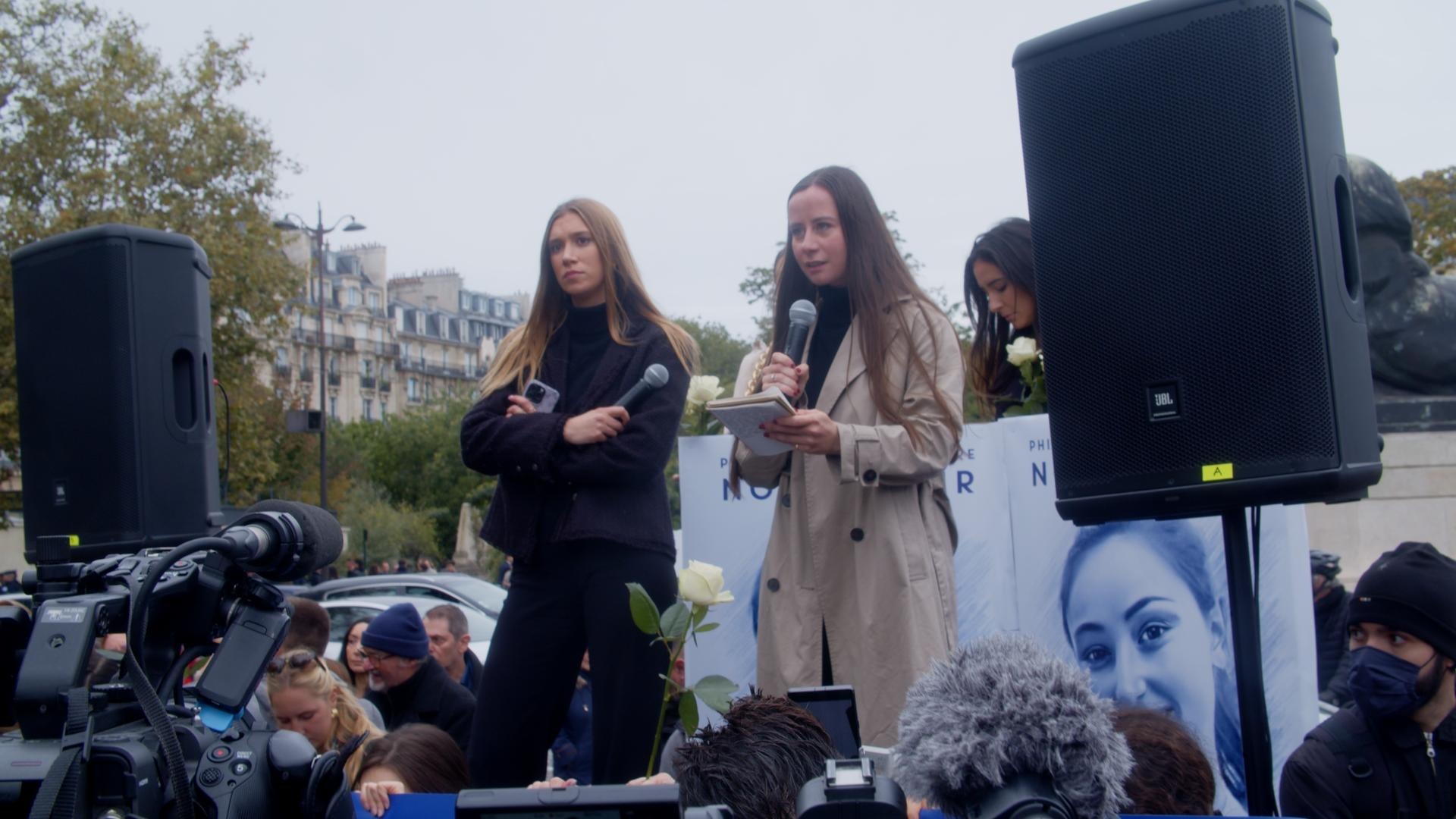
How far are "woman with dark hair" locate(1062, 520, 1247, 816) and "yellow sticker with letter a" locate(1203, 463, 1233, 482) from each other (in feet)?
5.16

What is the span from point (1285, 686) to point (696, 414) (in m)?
1.91

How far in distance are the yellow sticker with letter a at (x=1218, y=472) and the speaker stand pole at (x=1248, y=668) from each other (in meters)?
0.11

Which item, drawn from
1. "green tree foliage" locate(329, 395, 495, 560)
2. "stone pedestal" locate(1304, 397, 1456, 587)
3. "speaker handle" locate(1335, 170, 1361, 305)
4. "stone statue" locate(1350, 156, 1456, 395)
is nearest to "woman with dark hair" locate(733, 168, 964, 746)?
"speaker handle" locate(1335, 170, 1361, 305)

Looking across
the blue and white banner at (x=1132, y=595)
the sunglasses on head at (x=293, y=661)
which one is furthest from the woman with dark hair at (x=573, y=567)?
the sunglasses on head at (x=293, y=661)

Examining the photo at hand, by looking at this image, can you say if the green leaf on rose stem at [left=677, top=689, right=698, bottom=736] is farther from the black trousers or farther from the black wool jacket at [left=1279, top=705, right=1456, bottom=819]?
the black wool jacket at [left=1279, top=705, right=1456, bottom=819]

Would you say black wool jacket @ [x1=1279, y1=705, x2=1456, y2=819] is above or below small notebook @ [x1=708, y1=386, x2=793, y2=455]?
below

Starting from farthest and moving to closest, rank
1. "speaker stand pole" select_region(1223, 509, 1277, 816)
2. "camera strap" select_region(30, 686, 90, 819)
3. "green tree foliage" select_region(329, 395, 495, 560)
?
"green tree foliage" select_region(329, 395, 495, 560) < "speaker stand pole" select_region(1223, 509, 1277, 816) < "camera strap" select_region(30, 686, 90, 819)

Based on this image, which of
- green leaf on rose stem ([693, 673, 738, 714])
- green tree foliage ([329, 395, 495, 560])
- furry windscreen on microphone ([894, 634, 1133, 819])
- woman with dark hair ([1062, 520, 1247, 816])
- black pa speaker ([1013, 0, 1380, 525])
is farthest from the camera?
green tree foliage ([329, 395, 495, 560])

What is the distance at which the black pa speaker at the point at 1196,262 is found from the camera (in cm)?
211

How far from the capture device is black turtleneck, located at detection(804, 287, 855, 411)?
340 centimetres

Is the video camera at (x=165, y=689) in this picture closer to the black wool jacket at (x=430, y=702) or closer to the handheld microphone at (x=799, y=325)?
the handheld microphone at (x=799, y=325)

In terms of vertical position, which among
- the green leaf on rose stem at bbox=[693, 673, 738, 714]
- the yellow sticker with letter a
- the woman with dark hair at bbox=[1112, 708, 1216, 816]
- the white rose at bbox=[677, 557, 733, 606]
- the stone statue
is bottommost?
the woman with dark hair at bbox=[1112, 708, 1216, 816]

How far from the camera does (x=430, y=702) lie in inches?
219

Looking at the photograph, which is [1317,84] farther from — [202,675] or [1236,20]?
[202,675]
